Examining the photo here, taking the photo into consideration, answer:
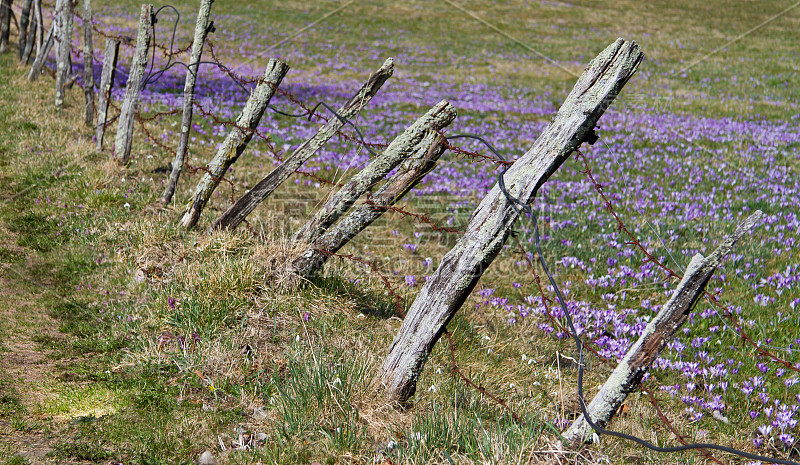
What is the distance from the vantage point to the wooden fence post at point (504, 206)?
3.36 m

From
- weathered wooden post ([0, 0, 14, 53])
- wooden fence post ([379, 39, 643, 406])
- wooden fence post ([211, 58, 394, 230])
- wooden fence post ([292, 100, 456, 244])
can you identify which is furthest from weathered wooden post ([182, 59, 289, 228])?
weathered wooden post ([0, 0, 14, 53])

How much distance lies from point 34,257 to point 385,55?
25.1 metres

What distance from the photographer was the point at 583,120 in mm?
3373

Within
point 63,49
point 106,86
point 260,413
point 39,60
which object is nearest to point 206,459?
point 260,413

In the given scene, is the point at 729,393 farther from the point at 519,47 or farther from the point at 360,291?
the point at 519,47

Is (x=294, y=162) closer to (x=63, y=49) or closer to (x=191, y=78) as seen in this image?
(x=191, y=78)

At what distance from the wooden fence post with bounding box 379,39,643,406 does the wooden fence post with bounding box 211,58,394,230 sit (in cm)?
273

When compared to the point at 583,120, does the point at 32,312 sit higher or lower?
lower

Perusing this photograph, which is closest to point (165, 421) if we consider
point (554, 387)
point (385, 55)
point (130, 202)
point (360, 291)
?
point (360, 291)

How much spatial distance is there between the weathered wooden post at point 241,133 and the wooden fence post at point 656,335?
4.75 metres

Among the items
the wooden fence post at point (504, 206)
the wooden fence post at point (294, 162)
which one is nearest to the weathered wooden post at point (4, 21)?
the wooden fence post at point (294, 162)

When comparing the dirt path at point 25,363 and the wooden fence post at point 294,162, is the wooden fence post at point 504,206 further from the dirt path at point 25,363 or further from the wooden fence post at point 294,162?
the wooden fence post at point 294,162

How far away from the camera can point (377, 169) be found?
5172 millimetres

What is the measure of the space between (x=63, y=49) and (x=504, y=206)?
11.7 m
